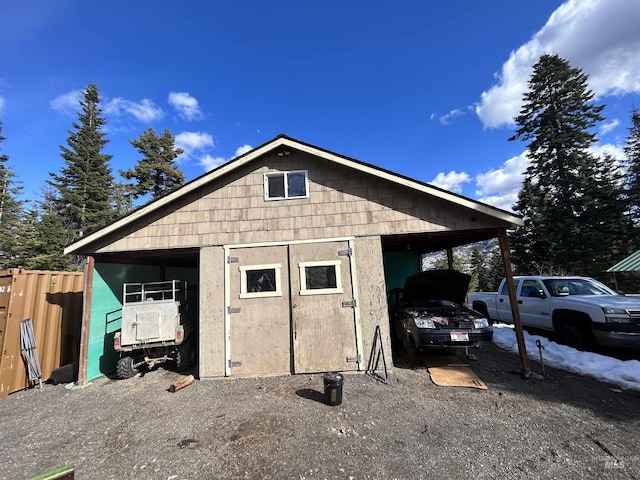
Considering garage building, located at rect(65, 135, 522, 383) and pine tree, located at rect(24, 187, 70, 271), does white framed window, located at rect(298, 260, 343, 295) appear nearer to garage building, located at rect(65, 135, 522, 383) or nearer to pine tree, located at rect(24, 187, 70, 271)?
garage building, located at rect(65, 135, 522, 383)

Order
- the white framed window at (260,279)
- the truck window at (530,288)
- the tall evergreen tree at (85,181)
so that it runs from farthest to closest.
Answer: the tall evergreen tree at (85,181) < the truck window at (530,288) < the white framed window at (260,279)

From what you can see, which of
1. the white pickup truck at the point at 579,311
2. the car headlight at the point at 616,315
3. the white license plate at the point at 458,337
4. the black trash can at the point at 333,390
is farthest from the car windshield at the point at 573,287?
the black trash can at the point at 333,390

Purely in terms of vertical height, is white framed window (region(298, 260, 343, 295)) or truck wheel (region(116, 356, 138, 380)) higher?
white framed window (region(298, 260, 343, 295))

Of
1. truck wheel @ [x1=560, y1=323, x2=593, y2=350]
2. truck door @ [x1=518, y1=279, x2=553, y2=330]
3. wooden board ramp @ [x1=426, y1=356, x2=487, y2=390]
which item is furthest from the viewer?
truck door @ [x1=518, y1=279, x2=553, y2=330]

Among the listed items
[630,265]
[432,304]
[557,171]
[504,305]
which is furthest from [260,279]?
[557,171]

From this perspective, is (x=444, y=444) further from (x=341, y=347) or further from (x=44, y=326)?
(x=44, y=326)

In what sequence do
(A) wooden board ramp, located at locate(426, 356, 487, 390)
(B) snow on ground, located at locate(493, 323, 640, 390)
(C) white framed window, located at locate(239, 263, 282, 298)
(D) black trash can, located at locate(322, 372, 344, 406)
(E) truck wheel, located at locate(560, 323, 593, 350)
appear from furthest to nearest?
(E) truck wheel, located at locate(560, 323, 593, 350) < (C) white framed window, located at locate(239, 263, 282, 298) < (A) wooden board ramp, located at locate(426, 356, 487, 390) < (B) snow on ground, located at locate(493, 323, 640, 390) < (D) black trash can, located at locate(322, 372, 344, 406)

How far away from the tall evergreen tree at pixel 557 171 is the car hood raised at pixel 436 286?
2024cm

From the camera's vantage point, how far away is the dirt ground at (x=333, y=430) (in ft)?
10.5

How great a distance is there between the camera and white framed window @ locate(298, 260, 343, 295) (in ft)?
21.3

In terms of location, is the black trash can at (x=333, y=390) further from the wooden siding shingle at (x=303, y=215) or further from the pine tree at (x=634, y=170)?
the pine tree at (x=634, y=170)

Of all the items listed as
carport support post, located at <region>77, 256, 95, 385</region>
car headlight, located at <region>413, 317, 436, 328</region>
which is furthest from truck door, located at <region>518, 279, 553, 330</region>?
carport support post, located at <region>77, 256, 95, 385</region>

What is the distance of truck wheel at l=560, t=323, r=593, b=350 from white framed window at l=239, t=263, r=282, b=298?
7.29 metres

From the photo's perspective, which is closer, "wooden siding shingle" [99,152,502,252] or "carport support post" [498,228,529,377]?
"carport support post" [498,228,529,377]
